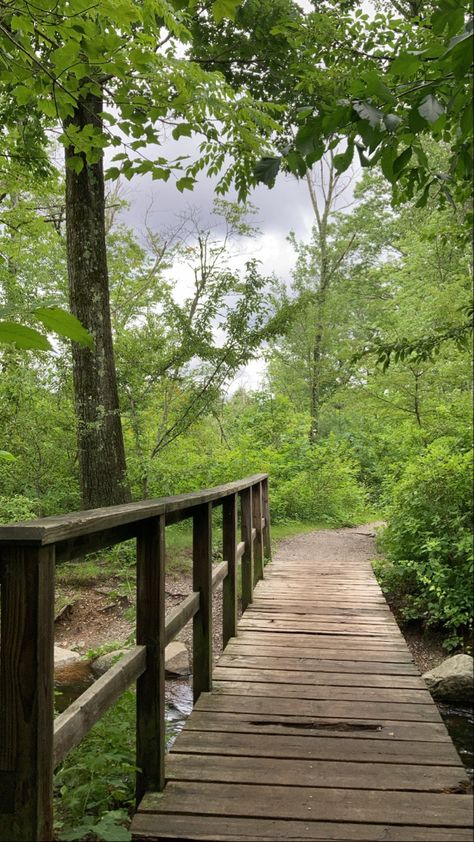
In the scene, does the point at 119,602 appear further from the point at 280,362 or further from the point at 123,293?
the point at 280,362

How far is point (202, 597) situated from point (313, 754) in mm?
985

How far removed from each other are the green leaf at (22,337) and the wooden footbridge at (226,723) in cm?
53

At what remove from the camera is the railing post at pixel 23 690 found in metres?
1.46

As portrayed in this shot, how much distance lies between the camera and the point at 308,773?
7.96 feet

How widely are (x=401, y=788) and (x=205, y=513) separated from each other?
61.0 inches

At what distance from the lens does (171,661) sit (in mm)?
6211

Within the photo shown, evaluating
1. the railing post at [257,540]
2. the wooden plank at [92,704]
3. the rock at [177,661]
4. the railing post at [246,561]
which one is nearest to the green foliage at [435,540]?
the railing post at [257,540]

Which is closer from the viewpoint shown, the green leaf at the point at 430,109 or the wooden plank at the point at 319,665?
the green leaf at the point at 430,109

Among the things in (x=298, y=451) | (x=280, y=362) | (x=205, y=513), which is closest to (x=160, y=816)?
(x=205, y=513)

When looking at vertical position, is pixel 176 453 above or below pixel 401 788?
above

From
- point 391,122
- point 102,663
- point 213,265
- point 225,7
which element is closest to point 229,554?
point 102,663

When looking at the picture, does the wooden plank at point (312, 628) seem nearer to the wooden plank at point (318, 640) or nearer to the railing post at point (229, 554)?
the wooden plank at point (318, 640)

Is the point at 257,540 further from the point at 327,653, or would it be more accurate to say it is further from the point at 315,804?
the point at 315,804

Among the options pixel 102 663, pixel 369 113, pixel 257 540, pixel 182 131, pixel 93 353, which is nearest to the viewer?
pixel 369 113
